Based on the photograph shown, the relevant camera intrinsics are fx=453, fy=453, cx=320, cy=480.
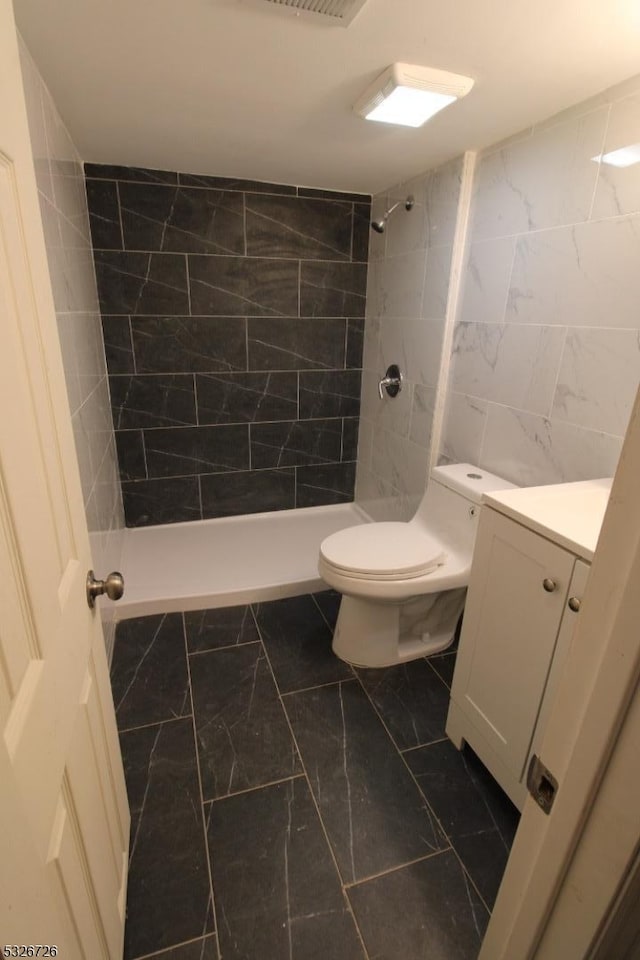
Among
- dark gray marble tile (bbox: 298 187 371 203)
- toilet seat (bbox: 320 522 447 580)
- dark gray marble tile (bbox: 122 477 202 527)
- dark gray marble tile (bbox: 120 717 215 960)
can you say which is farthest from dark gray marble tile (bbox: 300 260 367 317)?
dark gray marble tile (bbox: 120 717 215 960)

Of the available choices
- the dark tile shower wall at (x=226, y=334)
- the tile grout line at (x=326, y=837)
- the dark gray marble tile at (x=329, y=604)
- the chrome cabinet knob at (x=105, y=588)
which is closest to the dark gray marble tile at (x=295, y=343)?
the dark tile shower wall at (x=226, y=334)

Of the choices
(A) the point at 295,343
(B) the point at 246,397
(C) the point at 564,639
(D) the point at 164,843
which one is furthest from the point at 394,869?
(A) the point at 295,343

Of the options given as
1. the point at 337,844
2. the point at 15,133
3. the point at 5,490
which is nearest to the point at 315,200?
the point at 15,133

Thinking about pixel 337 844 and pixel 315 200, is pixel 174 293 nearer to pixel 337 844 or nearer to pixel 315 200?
pixel 315 200

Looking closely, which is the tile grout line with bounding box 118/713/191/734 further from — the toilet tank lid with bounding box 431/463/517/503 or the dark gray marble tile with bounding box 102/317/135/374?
the dark gray marble tile with bounding box 102/317/135/374

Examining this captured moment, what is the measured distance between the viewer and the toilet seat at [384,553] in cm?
167

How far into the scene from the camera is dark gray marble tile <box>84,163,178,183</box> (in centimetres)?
220

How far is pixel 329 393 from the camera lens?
115 inches

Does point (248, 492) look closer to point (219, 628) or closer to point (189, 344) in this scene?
point (189, 344)

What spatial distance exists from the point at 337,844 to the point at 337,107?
224 cm

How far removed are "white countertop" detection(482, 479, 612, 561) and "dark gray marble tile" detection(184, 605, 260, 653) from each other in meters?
1.28

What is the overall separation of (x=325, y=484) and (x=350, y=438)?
36 centimetres

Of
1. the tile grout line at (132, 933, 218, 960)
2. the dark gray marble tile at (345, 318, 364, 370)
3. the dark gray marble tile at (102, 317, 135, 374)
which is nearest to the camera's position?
the tile grout line at (132, 933, 218, 960)

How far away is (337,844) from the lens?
4.09 feet
